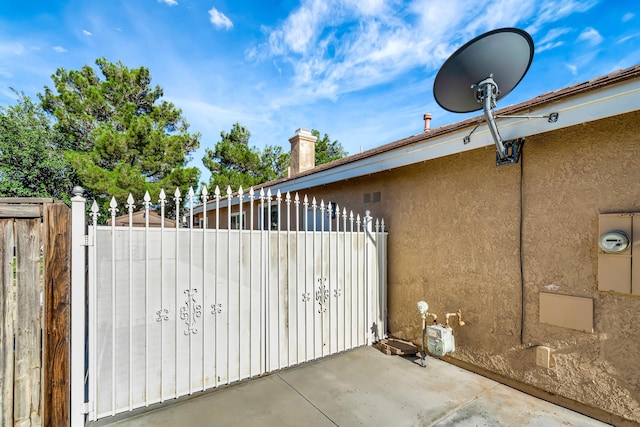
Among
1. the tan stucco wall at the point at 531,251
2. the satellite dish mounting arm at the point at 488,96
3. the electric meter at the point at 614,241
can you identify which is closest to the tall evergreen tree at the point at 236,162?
the tan stucco wall at the point at 531,251

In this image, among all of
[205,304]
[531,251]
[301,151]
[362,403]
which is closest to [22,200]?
[205,304]

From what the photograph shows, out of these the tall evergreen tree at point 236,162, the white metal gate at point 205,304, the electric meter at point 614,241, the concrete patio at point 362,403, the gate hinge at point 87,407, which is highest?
the tall evergreen tree at point 236,162

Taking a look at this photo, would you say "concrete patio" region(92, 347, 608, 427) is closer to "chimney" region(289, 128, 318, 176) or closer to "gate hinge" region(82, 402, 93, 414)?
"gate hinge" region(82, 402, 93, 414)

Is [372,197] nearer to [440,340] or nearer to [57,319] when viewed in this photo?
[440,340]

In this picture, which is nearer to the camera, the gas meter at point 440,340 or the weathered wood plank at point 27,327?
the weathered wood plank at point 27,327

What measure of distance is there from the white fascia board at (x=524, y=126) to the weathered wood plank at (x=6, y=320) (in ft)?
14.9

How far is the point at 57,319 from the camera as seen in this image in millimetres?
2516

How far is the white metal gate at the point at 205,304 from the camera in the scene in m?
2.86

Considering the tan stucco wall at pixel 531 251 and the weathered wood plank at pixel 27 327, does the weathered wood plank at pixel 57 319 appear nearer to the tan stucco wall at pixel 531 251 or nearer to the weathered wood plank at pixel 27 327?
the weathered wood plank at pixel 27 327

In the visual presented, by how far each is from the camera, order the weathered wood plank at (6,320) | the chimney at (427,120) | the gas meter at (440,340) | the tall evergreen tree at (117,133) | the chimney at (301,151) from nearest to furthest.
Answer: the weathered wood plank at (6,320) < the gas meter at (440,340) < the chimney at (427,120) < the chimney at (301,151) < the tall evergreen tree at (117,133)

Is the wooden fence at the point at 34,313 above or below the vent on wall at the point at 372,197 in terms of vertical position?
below

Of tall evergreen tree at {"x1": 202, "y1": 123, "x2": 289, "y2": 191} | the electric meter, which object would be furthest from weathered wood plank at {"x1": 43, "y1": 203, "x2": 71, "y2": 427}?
tall evergreen tree at {"x1": 202, "y1": 123, "x2": 289, "y2": 191}

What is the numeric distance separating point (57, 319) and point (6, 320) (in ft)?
1.09

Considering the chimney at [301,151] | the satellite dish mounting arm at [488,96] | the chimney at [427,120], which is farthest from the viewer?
the chimney at [301,151]
